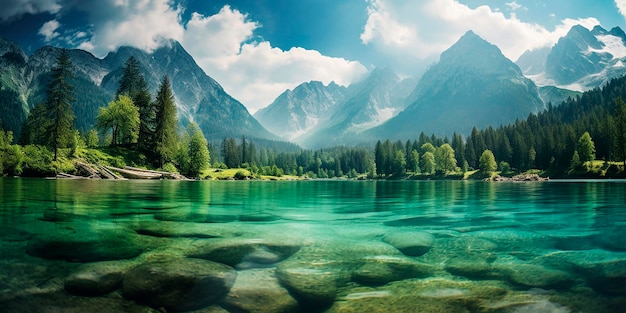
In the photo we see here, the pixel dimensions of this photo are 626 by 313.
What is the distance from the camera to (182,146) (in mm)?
102375

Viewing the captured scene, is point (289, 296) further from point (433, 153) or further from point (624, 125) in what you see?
point (433, 153)

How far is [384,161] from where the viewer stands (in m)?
185

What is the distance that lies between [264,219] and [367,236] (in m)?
7.33

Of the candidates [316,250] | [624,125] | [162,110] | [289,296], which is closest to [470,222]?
[316,250]

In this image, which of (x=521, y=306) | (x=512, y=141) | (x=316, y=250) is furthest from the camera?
(x=512, y=141)

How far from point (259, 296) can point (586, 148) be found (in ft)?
478

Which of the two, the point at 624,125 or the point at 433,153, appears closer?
the point at 624,125

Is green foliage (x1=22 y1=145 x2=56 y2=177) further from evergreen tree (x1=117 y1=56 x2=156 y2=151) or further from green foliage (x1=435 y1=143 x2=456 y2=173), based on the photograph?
green foliage (x1=435 y1=143 x2=456 y2=173)

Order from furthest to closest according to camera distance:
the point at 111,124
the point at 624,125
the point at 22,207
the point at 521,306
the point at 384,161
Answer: the point at 384,161 → the point at 624,125 → the point at 111,124 → the point at 22,207 → the point at 521,306

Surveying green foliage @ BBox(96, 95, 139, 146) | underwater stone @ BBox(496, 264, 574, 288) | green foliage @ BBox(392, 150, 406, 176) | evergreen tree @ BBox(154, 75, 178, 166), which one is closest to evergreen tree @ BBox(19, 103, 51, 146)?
green foliage @ BBox(96, 95, 139, 146)

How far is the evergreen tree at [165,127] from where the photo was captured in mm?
86562

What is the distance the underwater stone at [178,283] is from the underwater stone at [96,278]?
1.09 feet

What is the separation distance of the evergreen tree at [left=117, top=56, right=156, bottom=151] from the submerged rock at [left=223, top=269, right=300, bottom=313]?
89.1 meters

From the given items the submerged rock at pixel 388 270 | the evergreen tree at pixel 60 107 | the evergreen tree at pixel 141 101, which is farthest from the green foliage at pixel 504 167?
the submerged rock at pixel 388 270
